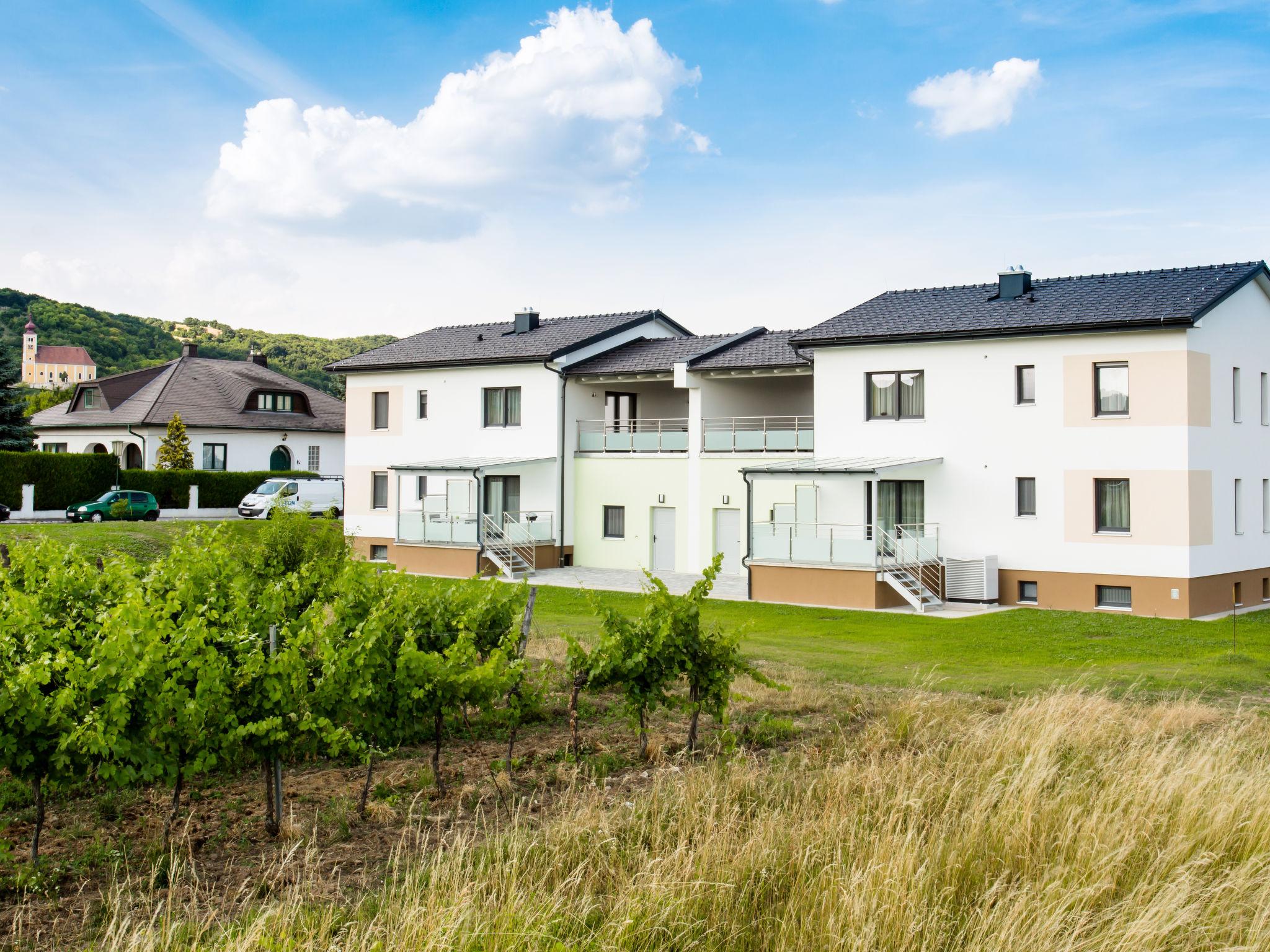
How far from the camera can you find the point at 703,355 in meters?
29.9

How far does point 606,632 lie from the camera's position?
9.73m

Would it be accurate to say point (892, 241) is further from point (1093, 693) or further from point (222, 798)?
point (222, 798)

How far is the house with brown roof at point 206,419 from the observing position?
50406mm

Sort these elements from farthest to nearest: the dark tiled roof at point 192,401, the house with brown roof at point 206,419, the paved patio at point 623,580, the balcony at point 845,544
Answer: the dark tiled roof at point 192,401 < the house with brown roof at point 206,419 < the paved patio at point 623,580 < the balcony at point 845,544

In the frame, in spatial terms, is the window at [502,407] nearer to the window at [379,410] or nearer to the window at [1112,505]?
the window at [379,410]

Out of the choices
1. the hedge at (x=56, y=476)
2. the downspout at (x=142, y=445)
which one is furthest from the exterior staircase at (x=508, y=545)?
the downspout at (x=142, y=445)

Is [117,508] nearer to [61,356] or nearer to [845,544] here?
[845,544]

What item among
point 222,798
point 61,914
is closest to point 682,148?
point 222,798

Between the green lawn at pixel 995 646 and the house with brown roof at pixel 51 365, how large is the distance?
9788cm

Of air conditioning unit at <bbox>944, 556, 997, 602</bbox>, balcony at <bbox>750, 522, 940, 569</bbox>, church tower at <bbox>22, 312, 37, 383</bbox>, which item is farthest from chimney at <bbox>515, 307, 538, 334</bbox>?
church tower at <bbox>22, 312, 37, 383</bbox>

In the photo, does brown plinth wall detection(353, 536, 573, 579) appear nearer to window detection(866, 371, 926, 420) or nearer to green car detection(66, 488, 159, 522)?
window detection(866, 371, 926, 420)

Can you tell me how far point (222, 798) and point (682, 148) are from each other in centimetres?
2067

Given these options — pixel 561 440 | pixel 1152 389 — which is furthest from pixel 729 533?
pixel 1152 389

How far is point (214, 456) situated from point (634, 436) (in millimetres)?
28713
